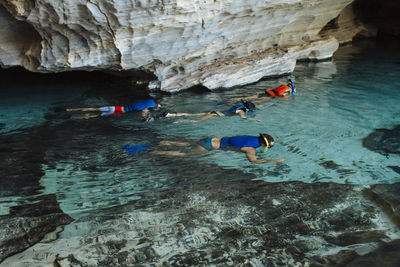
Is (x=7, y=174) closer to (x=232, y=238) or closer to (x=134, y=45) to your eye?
(x=232, y=238)

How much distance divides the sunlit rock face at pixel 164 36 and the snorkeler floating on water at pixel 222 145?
277 cm

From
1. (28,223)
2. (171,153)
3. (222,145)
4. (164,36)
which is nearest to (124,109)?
(164,36)

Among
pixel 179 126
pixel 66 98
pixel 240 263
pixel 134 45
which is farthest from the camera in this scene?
pixel 66 98

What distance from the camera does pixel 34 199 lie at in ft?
13.5

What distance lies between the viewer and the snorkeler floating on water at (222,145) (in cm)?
514

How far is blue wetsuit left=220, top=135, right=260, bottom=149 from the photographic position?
16.9 ft

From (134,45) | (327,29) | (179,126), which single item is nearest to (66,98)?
(134,45)

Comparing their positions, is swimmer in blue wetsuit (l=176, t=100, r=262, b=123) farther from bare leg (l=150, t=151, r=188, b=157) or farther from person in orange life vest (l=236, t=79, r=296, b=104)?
bare leg (l=150, t=151, r=188, b=157)

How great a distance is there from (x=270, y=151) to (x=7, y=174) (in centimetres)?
408

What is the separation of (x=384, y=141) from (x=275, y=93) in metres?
2.73

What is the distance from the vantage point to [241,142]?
5.18m

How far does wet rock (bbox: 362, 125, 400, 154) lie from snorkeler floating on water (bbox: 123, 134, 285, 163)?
182cm

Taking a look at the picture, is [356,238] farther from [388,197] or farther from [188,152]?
[188,152]

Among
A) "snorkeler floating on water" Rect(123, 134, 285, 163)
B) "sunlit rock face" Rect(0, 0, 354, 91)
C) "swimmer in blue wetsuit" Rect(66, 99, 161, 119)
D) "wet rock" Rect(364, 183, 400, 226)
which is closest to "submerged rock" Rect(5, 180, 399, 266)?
"wet rock" Rect(364, 183, 400, 226)
